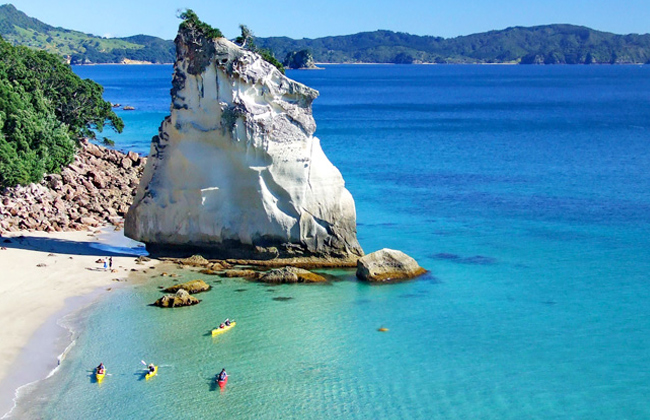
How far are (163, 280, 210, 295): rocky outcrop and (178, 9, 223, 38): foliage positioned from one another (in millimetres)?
11882

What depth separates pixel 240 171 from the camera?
37.8 meters

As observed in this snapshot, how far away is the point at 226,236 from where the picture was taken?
3791 centimetres

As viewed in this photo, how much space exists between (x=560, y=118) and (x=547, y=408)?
88.5 meters

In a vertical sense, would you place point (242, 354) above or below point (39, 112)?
below

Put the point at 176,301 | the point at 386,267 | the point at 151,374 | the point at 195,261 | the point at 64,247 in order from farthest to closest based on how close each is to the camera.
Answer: the point at 64,247 → the point at 195,261 → the point at 386,267 → the point at 176,301 → the point at 151,374

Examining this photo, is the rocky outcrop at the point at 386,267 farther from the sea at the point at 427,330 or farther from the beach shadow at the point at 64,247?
the beach shadow at the point at 64,247

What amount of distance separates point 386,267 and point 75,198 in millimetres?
21372

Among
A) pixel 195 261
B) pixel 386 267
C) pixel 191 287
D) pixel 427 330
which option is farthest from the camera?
pixel 195 261

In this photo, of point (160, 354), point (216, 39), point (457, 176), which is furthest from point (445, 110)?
point (160, 354)

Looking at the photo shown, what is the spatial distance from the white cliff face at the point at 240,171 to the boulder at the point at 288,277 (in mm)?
2323

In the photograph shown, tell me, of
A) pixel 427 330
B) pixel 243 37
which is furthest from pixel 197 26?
pixel 427 330

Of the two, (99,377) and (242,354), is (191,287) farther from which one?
(99,377)

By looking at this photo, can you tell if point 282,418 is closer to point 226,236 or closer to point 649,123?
point 226,236

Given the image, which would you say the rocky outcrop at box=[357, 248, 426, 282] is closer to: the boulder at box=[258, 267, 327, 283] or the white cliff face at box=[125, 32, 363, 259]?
the boulder at box=[258, 267, 327, 283]
